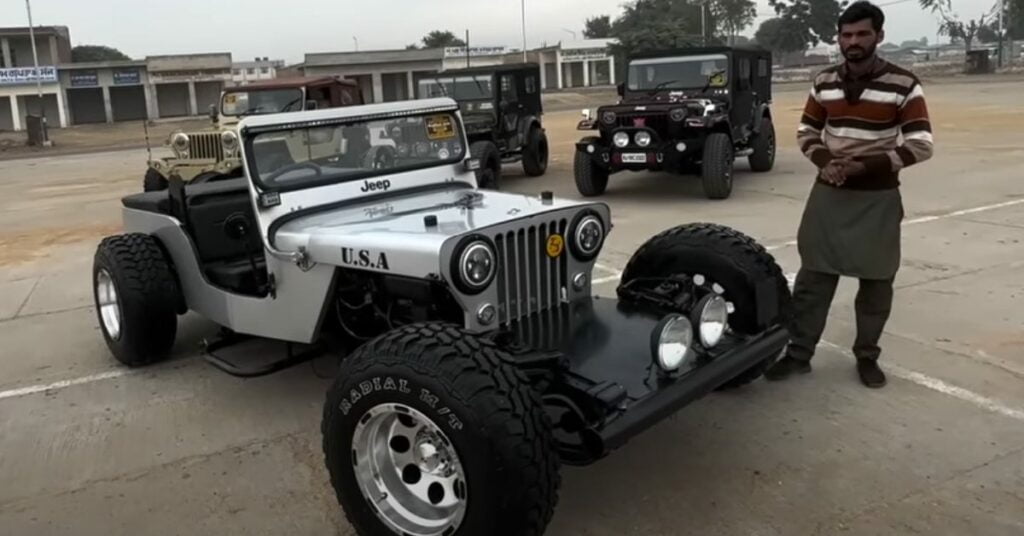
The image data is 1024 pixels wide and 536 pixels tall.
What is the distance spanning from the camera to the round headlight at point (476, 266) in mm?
3312

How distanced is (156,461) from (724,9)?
90.9 metres

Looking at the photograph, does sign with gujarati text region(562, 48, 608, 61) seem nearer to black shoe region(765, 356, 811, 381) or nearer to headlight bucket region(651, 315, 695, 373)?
black shoe region(765, 356, 811, 381)

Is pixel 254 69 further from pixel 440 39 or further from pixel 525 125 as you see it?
pixel 525 125

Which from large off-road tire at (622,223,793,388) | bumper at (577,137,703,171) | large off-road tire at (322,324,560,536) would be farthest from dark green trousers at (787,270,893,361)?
bumper at (577,137,703,171)

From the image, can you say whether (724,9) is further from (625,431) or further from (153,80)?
(625,431)

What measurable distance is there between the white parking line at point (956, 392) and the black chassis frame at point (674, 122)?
6280 millimetres

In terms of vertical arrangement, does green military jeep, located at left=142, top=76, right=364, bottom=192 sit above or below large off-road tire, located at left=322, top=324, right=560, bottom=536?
above

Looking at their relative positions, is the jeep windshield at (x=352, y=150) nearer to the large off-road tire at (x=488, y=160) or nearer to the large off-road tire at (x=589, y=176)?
the large off-road tire at (x=589, y=176)

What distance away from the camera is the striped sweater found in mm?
4039

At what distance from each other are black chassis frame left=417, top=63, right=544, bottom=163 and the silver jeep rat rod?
841cm

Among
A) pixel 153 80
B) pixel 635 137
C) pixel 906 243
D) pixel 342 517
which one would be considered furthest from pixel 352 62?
pixel 342 517

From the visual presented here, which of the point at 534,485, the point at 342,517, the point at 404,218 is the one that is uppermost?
the point at 404,218

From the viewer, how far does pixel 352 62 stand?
48.7 meters

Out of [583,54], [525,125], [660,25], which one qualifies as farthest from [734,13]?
[525,125]
